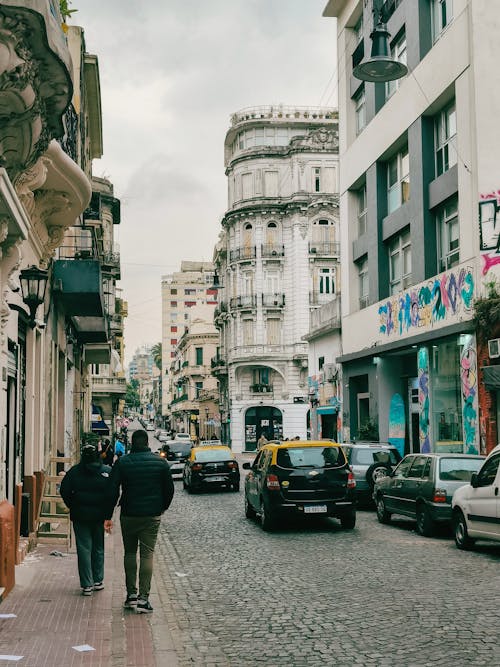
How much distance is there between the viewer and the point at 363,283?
34406mm

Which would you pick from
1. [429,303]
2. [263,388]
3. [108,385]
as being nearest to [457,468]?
[429,303]

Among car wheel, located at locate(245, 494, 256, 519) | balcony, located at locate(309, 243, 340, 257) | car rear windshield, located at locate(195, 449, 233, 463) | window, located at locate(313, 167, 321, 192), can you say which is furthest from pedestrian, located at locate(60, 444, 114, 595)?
window, located at locate(313, 167, 321, 192)

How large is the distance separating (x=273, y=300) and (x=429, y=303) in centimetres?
4157

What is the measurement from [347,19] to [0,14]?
98.4ft

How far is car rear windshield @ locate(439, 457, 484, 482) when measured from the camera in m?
15.6

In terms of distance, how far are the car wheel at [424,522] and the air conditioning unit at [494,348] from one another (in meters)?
6.63

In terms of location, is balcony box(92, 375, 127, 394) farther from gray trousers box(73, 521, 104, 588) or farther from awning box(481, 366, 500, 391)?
gray trousers box(73, 521, 104, 588)

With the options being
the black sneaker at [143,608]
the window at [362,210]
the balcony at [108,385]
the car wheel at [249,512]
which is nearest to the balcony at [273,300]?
the balcony at [108,385]

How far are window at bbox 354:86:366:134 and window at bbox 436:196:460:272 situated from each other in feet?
30.1

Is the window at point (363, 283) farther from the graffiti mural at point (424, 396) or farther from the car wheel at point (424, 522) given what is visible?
the car wheel at point (424, 522)

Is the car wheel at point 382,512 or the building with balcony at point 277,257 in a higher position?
the building with balcony at point 277,257

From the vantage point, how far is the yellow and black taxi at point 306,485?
53.9 ft

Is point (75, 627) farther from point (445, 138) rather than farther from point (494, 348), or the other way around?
point (445, 138)

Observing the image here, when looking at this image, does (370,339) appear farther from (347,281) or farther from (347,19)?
(347,19)
